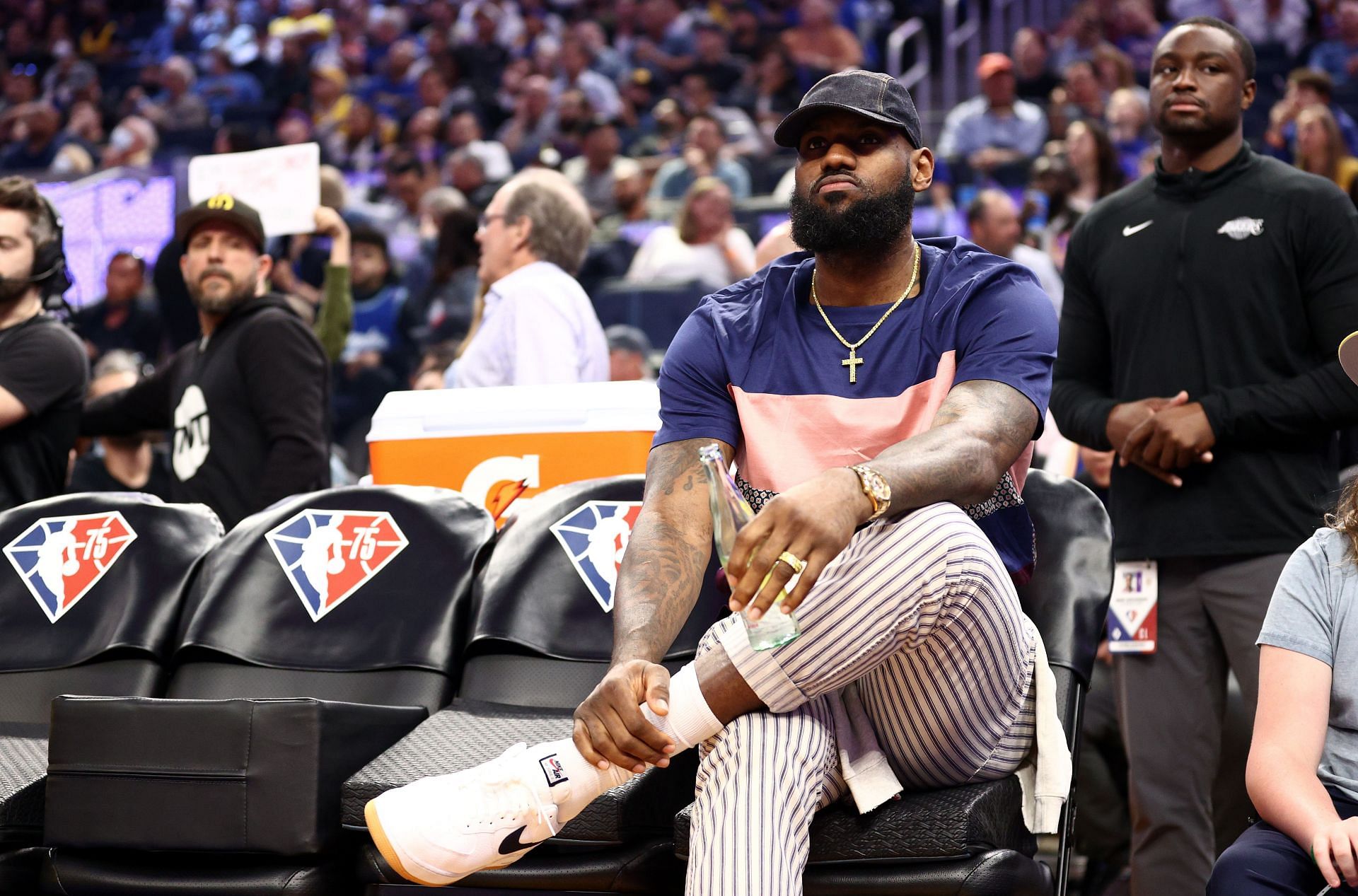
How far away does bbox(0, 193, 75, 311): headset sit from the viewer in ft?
13.7

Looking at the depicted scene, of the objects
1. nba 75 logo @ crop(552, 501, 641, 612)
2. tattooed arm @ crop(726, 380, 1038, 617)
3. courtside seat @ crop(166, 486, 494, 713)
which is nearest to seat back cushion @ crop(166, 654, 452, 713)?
courtside seat @ crop(166, 486, 494, 713)

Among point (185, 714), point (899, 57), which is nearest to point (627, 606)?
point (185, 714)

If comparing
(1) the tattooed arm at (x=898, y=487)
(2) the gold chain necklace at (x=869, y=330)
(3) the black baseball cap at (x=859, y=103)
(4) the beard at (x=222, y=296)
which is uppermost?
(3) the black baseball cap at (x=859, y=103)

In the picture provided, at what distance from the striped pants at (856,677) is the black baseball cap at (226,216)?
2.46 meters

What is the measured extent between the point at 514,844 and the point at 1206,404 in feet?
5.68

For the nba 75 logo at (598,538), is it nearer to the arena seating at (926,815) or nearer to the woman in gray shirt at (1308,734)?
the arena seating at (926,815)

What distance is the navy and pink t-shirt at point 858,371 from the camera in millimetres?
2502

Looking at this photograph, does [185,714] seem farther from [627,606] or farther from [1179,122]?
[1179,122]

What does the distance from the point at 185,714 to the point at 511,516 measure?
1.05 meters

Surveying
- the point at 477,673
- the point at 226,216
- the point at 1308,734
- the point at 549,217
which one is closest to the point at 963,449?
the point at 1308,734

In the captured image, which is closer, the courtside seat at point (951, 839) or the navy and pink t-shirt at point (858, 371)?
the courtside seat at point (951, 839)

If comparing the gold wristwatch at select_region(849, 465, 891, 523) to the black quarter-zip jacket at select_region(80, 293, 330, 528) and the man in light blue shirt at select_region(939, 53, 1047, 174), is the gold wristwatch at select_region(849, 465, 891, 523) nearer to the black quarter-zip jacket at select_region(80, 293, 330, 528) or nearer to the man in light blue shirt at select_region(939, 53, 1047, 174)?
the black quarter-zip jacket at select_region(80, 293, 330, 528)

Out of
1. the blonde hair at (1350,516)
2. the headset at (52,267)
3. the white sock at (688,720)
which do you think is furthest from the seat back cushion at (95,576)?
the blonde hair at (1350,516)

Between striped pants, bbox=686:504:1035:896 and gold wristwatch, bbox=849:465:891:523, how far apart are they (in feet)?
0.19
